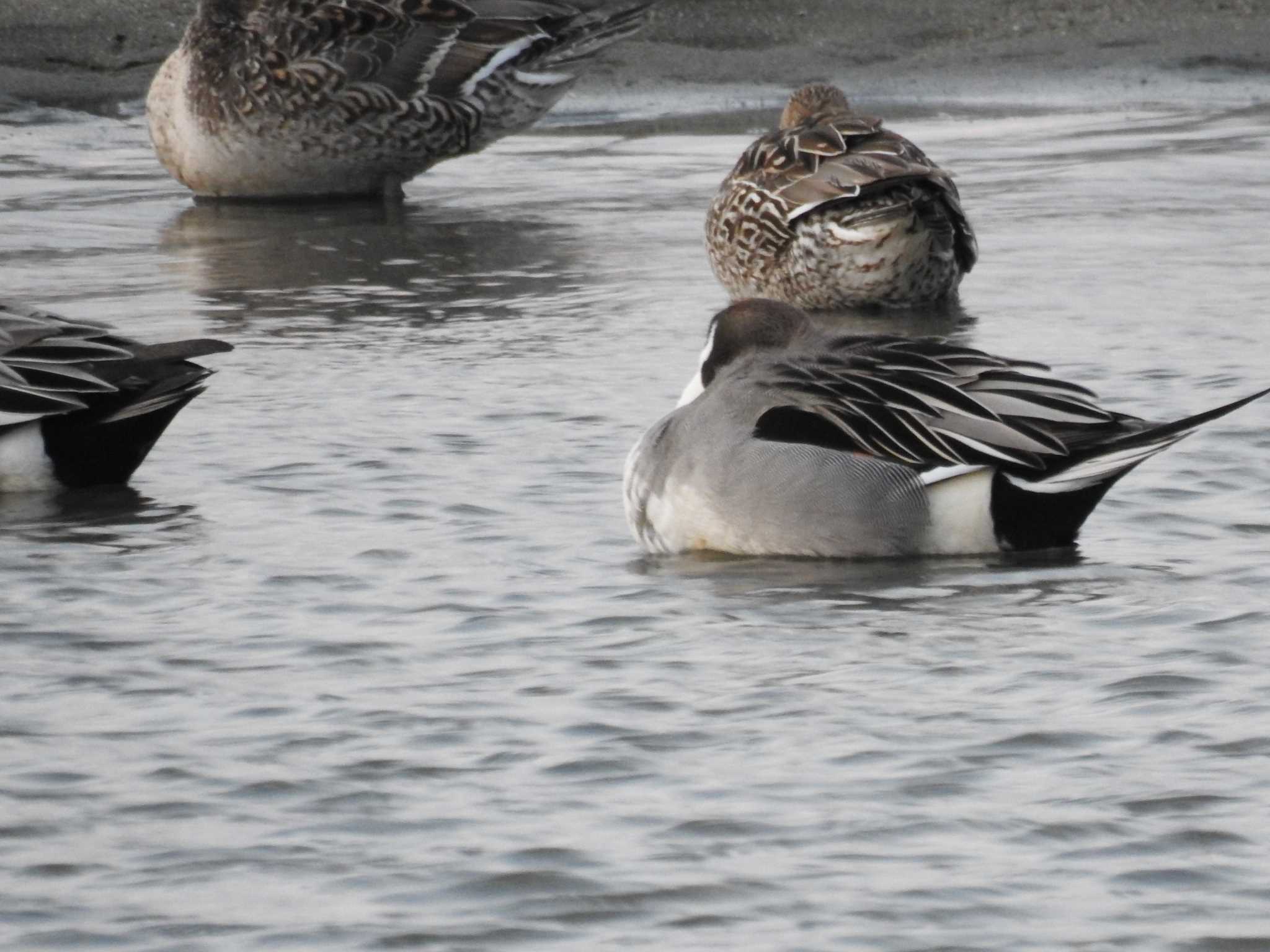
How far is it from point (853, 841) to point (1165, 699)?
1066mm

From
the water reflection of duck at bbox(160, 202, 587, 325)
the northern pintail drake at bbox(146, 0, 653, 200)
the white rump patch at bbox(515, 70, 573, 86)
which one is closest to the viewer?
the water reflection of duck at bbox(160, 202, 587, 325)

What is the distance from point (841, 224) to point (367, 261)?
2.65 metres

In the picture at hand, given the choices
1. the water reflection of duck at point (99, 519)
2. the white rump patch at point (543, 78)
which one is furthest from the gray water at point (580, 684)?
the white rump patch at point (543, 78)

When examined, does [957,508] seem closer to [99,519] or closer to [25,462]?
[99,519]

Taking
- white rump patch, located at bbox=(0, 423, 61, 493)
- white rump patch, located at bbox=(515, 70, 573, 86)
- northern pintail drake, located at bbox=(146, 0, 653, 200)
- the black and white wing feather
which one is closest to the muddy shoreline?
white rump patch, located at bbox=(515, 70, 573, 86)

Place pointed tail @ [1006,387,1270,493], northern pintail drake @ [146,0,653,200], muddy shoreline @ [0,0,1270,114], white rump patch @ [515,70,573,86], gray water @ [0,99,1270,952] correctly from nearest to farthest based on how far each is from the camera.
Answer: gray water @ [0,99,1270,952] → pointed tail @ [1006,387,1270,493] → northern pintail drake @ [146,0,653,200] → white rump patch @ [515,70,573,86] → muddy shoreline @ [0,0,1270,114]

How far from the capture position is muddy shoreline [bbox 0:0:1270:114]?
17.0 metres

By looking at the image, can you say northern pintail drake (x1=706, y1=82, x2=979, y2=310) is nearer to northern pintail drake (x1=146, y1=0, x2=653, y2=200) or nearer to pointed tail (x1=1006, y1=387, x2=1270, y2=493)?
pointed tail (x1=1006, y1=387, x2=1270, y2=493)

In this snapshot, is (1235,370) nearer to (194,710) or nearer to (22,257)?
(194,710)

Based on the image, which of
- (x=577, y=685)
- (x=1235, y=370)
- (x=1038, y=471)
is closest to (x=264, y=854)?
(x=577, y=685)

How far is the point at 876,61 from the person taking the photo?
17.6m

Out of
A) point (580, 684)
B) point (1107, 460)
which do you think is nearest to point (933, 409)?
point (1107, 460)

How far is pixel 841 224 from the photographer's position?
393 inches

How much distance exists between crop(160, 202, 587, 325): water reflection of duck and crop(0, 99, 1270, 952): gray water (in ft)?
1.22
